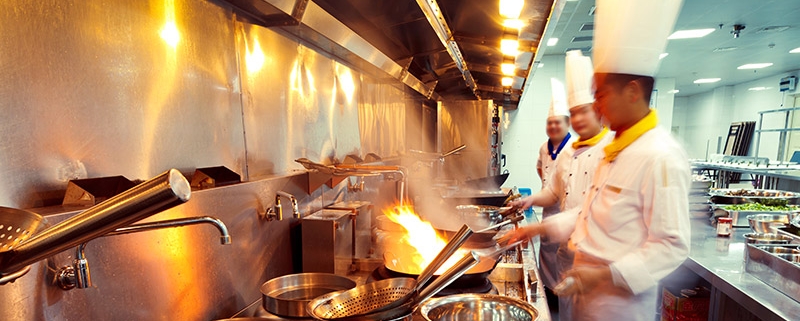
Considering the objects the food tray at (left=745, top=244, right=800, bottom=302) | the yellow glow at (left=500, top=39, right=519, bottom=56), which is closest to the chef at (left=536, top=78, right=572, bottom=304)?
the yellow glow at (left=500, top=39, right=519, bottom=56)

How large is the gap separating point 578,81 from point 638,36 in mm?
1491

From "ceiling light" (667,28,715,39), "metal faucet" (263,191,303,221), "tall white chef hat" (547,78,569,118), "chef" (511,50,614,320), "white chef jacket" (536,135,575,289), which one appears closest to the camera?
"metal faucet" (263,191,303,221)

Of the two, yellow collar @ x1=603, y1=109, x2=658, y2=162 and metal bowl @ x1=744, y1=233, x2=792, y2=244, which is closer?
yellow collar @ x1=603, y1=109, x2=658, y2=162

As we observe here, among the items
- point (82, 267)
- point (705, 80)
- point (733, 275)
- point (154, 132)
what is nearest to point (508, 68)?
point (733, 275)

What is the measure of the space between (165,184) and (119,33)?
90 cm

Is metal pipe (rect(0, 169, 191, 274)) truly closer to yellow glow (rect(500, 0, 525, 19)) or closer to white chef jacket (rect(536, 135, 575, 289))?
yellow glow (rect(500, 0, 525, 19))

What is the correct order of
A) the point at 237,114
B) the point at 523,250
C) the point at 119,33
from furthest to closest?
the point at 523,250
the point at 237,114
the point at 119,33

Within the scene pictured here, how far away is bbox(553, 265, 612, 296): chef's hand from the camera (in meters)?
1.39

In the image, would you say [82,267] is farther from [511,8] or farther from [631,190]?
[511,8]

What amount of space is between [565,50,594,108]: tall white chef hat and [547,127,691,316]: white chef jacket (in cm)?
139

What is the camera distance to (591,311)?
163 cm

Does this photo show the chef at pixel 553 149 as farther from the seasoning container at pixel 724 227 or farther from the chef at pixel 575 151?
the seasoning container at pixel 724 227

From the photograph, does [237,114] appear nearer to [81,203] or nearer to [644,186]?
[81,203]

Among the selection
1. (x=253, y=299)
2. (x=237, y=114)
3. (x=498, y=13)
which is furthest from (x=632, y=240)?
→ (x=237, y=114)
